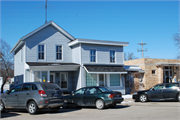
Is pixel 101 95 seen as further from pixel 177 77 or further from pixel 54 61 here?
pixel 177 77

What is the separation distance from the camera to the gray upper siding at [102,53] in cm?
2186

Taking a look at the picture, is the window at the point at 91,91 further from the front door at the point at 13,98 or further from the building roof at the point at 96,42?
the building roof at the point at 96,42

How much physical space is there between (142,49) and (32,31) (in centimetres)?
4457

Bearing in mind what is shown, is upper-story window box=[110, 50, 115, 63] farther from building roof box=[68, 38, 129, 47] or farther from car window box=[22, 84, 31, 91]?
car window box=[22, 84, 31, 91]

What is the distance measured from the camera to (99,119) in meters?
9.04

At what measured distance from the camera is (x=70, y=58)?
2328 cm

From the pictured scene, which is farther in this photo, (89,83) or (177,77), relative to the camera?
(177,77)

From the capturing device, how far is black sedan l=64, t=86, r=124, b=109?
1238cm

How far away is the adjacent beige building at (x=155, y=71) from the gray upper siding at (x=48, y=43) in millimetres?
9051

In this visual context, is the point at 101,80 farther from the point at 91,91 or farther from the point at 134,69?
the point at 91,91

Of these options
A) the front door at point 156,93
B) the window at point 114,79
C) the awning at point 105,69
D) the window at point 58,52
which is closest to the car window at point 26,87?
the front door at point 156,93

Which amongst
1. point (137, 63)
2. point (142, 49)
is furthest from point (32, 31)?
point (142, 49)

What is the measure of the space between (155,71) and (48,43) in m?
14.8

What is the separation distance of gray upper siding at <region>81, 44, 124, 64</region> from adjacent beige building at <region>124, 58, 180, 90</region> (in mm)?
3385
